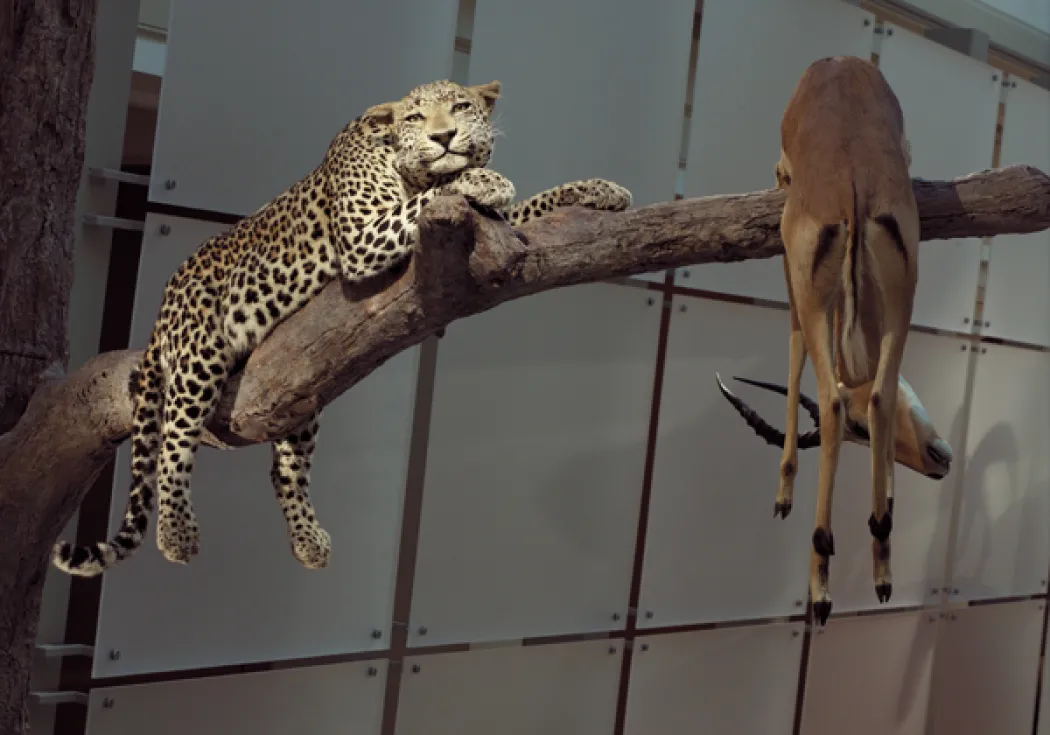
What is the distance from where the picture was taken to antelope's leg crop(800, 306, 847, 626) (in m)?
0.90

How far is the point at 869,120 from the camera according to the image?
1003 mm

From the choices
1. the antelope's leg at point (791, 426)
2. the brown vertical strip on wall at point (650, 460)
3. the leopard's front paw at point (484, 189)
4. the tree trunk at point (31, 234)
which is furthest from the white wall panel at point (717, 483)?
the antelope's leg at point (791, 426)

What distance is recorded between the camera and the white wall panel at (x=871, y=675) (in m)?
3.43

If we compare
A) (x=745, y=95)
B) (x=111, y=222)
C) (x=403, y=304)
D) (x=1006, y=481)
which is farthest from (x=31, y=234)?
(x=1006, y=481)

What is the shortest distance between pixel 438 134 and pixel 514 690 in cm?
175

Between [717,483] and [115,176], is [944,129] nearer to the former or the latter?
[717,483]

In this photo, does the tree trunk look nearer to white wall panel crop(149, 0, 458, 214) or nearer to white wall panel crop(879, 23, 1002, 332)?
white wall panel crop(149, 0, 458, 214)

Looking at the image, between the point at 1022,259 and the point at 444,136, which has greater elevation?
the point at 1022,259

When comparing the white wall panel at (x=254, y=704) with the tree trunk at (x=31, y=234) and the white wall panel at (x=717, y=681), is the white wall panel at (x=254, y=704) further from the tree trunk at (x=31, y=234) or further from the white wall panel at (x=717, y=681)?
the white wall panel at (x=717, y=681)

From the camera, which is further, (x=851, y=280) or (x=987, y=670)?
(x=987, y=670)

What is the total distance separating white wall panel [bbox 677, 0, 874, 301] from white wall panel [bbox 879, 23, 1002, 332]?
320mm

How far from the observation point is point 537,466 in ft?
9.08

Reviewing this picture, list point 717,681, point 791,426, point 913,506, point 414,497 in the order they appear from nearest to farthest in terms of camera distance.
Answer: point 791,426, point 414,497, point 717,681, point 913,506

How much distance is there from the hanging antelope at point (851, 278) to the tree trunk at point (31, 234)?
1.19 meters
